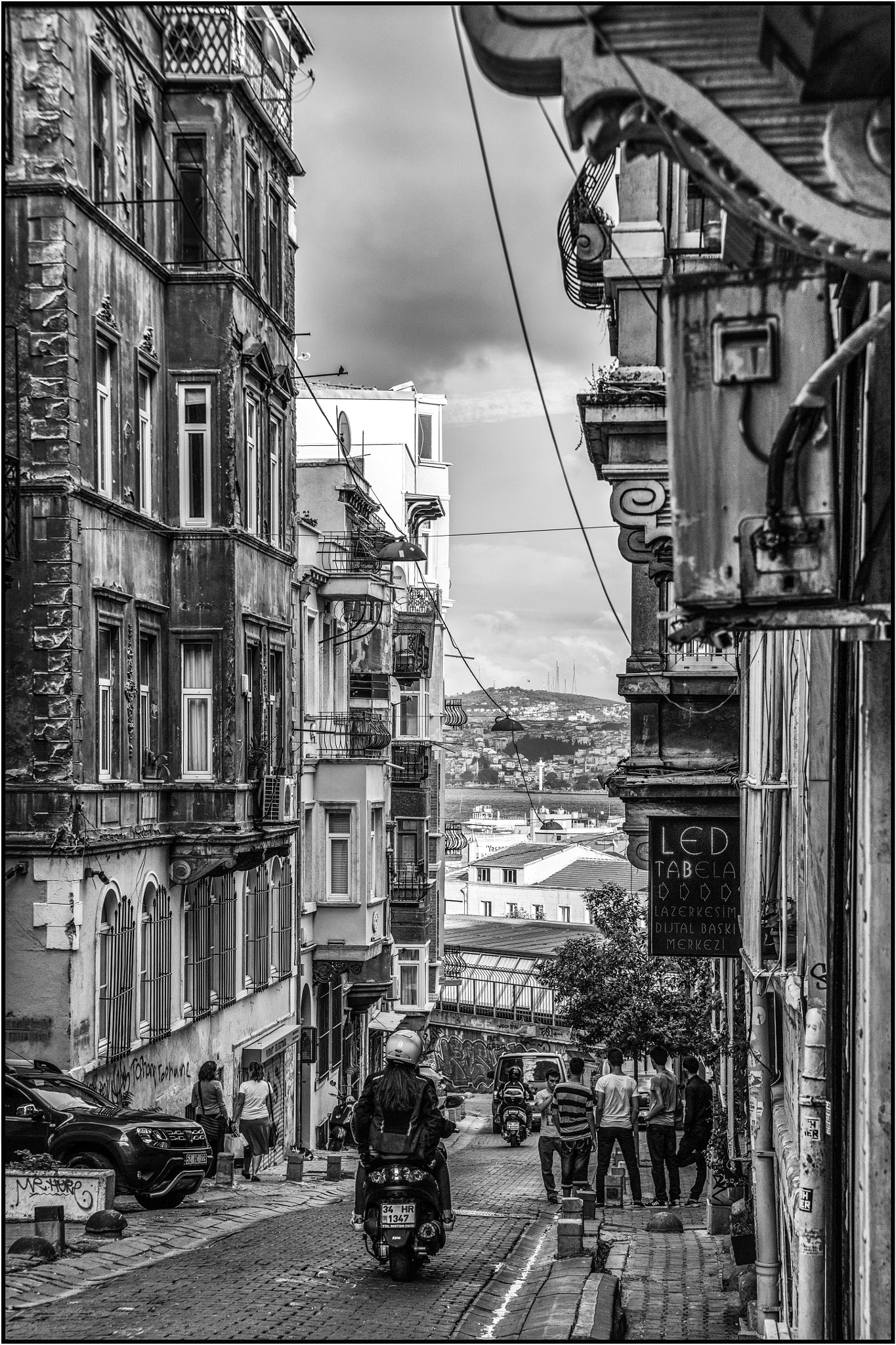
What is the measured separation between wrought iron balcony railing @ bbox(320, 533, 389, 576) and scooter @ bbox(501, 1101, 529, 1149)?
11.9 meters

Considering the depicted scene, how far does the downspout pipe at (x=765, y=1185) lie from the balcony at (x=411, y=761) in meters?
42.1

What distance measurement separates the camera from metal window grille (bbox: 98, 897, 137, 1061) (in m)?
20.5

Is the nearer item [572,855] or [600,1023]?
[600,1023]

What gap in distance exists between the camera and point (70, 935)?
19.3m

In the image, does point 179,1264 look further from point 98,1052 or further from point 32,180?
point 32,180

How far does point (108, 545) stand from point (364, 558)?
641 inches

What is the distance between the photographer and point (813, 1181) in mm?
6445

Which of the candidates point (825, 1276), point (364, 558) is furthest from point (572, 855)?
point (825, 1276)

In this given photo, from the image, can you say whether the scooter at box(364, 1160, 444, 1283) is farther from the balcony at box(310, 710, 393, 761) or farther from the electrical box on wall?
the balcony at box(310, 710, 393, 761)

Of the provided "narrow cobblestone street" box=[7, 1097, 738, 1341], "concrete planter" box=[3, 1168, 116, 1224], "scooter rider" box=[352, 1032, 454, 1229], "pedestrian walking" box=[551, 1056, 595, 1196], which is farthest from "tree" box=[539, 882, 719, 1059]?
"scooter rider" box=[352, 1032, 454, 1229]

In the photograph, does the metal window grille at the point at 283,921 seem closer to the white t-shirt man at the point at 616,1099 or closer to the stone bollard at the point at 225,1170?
the stone bollard at the point at 225,1170

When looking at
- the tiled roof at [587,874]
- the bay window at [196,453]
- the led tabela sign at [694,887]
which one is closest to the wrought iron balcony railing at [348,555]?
the bay window at [196,453]

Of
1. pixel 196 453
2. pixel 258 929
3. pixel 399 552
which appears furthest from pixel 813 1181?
pixel 399 552

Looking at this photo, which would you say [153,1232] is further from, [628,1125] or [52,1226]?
[628,1125]
